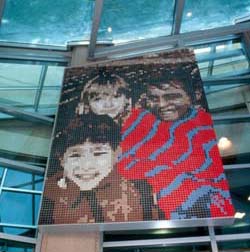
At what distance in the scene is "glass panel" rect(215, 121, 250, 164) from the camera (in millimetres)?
3982

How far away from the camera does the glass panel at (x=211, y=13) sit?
539 cm

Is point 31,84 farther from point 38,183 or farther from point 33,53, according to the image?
point 38,183

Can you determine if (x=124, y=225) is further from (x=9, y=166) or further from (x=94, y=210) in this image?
(x=9, y=166)

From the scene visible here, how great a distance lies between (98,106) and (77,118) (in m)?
0.35

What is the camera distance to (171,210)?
297cm

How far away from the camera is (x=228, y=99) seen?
4.75 metres

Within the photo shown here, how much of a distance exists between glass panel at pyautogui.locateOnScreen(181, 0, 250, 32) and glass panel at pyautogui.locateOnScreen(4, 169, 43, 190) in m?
3.77

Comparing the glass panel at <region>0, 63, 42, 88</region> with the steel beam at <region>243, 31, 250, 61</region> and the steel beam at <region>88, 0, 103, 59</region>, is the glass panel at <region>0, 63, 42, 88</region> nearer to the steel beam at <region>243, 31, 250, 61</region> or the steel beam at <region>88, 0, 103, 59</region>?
the steel beam at <region>88, 0, 103, 59</region>

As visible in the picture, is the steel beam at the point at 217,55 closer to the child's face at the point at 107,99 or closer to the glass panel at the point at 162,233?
the child's face at the point at 107,99

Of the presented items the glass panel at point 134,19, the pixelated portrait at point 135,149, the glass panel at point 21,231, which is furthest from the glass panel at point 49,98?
the glass panel at point 21,231

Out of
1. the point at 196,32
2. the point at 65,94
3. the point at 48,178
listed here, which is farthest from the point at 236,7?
the point at 48,178

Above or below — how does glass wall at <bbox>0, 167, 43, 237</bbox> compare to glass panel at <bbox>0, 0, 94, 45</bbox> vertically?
below

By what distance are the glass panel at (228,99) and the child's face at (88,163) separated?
78.2 inches

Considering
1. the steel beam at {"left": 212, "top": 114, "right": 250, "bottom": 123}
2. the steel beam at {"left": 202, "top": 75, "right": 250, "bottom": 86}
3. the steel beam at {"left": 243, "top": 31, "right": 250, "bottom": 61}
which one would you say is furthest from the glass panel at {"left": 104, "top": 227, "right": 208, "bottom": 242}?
the steel beam at {"left": 243, "top": 31, "right": 250, "bottom": 61}
